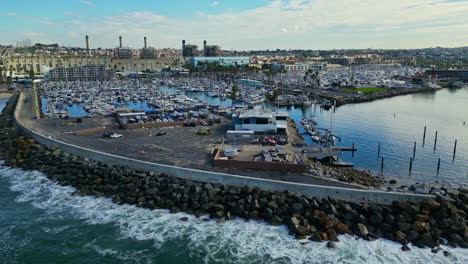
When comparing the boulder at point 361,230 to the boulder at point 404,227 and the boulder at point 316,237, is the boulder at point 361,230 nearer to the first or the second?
the boulder at point 404,227

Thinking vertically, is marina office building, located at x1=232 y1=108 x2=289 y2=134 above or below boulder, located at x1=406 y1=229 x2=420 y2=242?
above

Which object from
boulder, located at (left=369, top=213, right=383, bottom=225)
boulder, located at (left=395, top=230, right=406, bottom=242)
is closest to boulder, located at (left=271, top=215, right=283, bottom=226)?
boulder, located at (left=369, top=213, right=383, bottom=225)

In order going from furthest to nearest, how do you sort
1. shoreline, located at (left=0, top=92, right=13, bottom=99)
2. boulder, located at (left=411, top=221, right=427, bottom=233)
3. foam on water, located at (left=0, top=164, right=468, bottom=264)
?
1. shoreline, located at (left=0, top=92, right=13, bottom=99)
2. boulder, located at (left=411, top=221, right=427, bottom=233)
3. foam on water, located at (left=0, top=164, right=468, bottom=264)

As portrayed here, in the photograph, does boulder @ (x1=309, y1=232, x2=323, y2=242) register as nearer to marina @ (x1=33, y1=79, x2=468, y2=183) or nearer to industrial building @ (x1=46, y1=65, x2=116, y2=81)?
marina @ (x1=33, y1=79, x2=468, y2=183)

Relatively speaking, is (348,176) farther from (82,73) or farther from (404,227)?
(82,73)

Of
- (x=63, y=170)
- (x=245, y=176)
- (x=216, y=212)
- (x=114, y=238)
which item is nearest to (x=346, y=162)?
(x=245, y=176)

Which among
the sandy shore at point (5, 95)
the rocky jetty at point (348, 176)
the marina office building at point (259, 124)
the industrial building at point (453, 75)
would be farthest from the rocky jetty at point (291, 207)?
the industrial building at point (453, 75)
